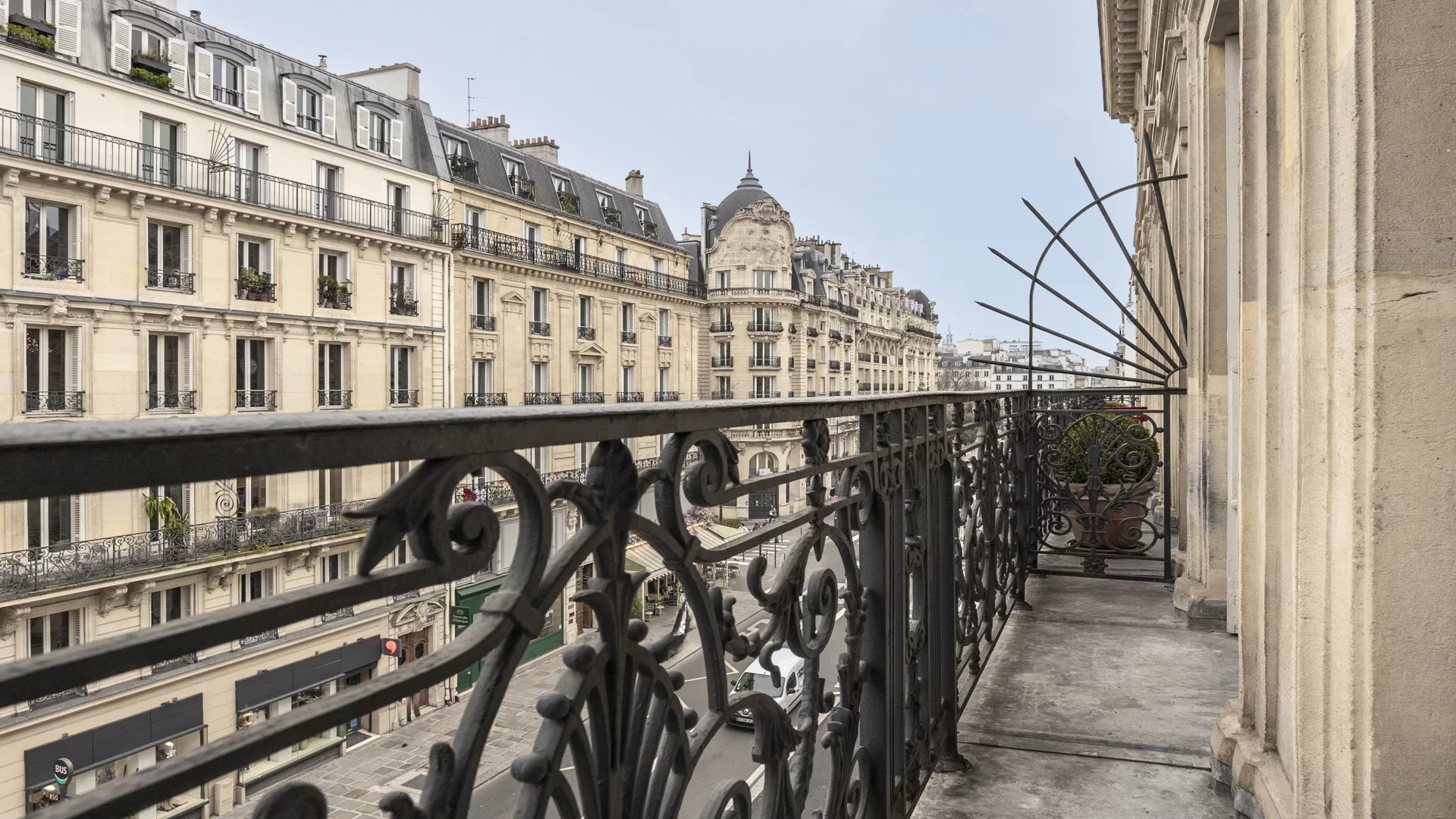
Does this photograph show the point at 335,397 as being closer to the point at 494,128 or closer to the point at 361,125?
the point at 361,125

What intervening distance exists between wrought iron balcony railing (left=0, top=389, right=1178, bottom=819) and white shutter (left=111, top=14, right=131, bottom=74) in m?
21.0

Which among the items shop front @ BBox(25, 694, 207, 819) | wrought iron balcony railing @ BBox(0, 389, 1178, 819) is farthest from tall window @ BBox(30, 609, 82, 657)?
wrought iron balcony railing @ BBox(0, 389, 1178, 819)

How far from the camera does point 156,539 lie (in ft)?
57.4

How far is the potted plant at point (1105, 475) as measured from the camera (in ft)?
22.2

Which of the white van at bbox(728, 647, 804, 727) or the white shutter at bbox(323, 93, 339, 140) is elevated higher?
the white shutter at bbox(323, 93, 339, 140)

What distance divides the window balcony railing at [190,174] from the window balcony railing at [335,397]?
13.4ft

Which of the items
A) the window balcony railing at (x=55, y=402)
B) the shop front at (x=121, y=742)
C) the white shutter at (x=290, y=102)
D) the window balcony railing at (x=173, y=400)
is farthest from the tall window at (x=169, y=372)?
the shop front at (x=121, y=742)

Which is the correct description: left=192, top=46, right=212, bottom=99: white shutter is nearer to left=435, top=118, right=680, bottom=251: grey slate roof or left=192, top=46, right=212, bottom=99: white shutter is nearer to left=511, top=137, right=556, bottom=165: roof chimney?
left=435, top=118, right=680, bottom=251: grey slate roof

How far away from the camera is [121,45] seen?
18641mm

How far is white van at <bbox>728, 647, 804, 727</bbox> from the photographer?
74.4 inches

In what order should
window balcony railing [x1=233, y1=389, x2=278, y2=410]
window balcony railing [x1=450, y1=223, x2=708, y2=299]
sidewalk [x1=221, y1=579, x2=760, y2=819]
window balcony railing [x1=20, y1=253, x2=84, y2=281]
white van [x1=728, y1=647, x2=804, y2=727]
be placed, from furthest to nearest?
window balcony railing [x1=450, y1=223, x2=708, y2=299] < window balcony railing [x1=233, y1=389, x2=278, y2=410] < window balcony railing [x1=20, y1=253, x2=84, y2=281] < sidewalk [x1=221, y1=579, x2=760, y2=819] < white van [x1=728, y1=647, x2=804, y2=727]

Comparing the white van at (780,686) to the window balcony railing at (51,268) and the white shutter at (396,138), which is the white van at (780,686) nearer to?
the window balcony railing at (51,268)

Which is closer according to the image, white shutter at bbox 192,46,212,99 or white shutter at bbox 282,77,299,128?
white shutter at bbox 192,46,212,99

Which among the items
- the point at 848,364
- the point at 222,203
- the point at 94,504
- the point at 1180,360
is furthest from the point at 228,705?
the point at 848,364
